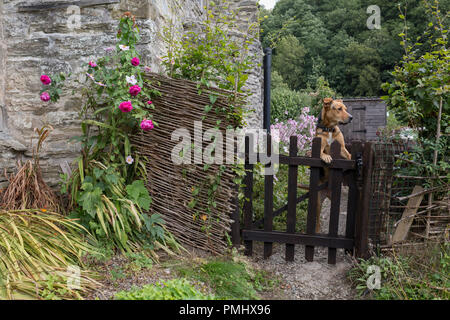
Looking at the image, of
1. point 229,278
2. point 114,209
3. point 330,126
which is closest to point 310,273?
point 229,278

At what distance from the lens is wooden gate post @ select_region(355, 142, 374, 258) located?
297 centimetres

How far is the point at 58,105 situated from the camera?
3.72 meters

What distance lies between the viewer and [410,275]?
276cm

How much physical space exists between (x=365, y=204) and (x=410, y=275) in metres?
0.66

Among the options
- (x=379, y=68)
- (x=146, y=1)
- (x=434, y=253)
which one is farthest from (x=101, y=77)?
(x=379, y=68)

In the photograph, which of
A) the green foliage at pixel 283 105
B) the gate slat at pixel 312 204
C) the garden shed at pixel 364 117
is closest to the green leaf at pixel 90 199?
the gate slat at pixel 312 204

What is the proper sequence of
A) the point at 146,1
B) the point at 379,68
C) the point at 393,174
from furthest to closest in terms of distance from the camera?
the point at 379,68, the point at 146,1, the point at 393,174

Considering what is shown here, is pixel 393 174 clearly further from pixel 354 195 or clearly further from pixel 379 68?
pixel 379 68

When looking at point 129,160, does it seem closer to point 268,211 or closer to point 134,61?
point 134,61

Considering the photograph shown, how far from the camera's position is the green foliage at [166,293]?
2.12m

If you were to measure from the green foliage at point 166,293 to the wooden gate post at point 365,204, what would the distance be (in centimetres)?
152

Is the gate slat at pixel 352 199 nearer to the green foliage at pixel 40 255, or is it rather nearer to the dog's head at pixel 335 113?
the dog's head at pixel 335 113

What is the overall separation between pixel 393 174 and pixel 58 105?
358 cm

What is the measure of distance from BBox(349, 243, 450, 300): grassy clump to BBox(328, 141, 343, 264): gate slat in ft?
0.88
